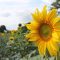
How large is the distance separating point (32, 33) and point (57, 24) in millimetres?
130

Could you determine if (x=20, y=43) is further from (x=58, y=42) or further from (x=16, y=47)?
(x=58, y=42)

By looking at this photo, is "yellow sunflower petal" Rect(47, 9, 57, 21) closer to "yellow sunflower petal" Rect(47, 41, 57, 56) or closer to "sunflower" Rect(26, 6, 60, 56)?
"sunflower" Rect(26, 6, 60, 56)

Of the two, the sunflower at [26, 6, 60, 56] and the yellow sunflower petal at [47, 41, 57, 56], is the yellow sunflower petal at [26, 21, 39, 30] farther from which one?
the yellow sunflower petal at [47, 41, 57, 56]

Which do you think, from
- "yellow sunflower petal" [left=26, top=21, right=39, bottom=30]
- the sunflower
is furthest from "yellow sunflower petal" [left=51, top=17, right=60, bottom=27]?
"yellow sunflower petal" [left=26, top=21, right=39, bottom=30]

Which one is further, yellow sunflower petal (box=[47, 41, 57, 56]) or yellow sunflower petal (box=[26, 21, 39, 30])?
yellow sunflower petal (box=[26, 21, 39, 30])

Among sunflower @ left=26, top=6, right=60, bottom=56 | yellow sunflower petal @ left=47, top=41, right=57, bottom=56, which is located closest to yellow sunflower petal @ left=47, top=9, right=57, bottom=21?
sunflower @ left=26, top=6, right=60, bottom=56

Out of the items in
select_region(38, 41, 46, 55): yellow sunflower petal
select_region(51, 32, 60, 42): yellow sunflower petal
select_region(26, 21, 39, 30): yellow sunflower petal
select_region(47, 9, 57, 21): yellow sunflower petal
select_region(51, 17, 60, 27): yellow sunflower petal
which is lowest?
select_region(38, 41, 46, 55): yellow sunflower petal

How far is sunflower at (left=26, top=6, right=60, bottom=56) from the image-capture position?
4.25 feet

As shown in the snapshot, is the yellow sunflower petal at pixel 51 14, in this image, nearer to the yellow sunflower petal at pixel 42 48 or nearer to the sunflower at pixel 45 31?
the sunflower at pixel 45 31

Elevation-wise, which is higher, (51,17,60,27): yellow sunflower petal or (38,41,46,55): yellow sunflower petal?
(51,17,60,27): yellow sunflower petal

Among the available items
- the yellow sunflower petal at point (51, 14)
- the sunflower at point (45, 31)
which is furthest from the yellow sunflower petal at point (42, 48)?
the yellow sunflower petal at point (51, 14)

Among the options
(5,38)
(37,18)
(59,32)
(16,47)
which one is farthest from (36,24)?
(5,38)

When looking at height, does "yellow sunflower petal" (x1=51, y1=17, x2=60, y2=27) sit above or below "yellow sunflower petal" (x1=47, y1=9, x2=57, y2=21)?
below

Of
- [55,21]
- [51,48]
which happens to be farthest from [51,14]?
[51,48]
